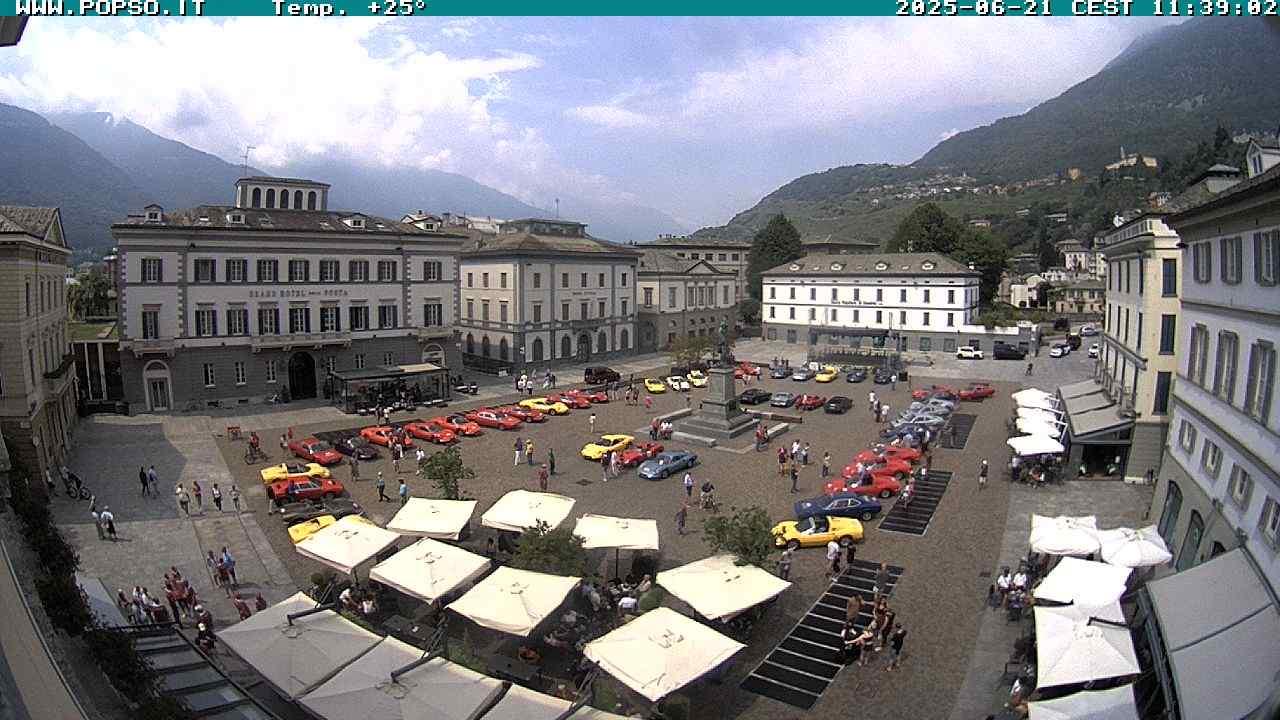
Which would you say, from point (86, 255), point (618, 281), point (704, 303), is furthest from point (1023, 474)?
point (86, 255)

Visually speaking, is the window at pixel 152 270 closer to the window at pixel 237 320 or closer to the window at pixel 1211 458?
the window at pixel 237 320

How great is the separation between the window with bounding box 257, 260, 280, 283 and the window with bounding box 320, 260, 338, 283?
7.83ft

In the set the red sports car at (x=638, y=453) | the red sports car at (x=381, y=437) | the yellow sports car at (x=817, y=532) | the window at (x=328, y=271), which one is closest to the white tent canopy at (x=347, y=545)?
the yellow sports car at (x=817, y=532)

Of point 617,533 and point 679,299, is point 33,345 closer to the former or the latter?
point 617,533

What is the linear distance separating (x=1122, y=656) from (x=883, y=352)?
50.3 m

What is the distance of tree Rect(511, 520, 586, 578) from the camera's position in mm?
17172

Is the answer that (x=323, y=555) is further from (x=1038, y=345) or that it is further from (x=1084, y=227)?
(x=1084, y=227)

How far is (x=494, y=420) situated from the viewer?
37781 mm

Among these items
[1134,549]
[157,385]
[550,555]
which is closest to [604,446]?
[550,555]

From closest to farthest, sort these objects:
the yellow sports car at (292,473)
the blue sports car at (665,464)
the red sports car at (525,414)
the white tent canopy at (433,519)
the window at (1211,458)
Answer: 1. the window at (1211,458)
2. the white tent canopy at (433,519)
3. the yellow sports car at (292,473)
4. the blue sports car at (665,464)
5. the red sports car at (525,414)

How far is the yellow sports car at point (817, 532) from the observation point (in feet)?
71.5

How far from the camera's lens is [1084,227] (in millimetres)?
142500

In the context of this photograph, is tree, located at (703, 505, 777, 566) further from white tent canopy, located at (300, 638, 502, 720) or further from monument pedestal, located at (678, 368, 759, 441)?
monument pedestal, located at (678, 368, 759, 441)

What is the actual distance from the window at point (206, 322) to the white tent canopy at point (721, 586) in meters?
33.8
